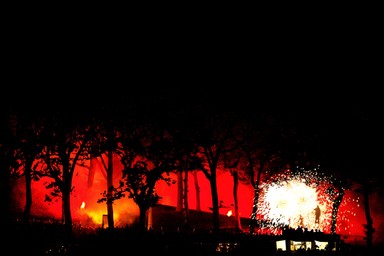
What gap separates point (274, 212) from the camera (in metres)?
46.9

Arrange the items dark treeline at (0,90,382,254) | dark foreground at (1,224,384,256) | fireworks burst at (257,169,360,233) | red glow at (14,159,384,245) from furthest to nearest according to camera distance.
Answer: red glow at (14,159,384,245) < fireworks burst at (257,169,360,233) < dark treeline at (0,90,382,254) < dark foreground at (1,224,384,256)

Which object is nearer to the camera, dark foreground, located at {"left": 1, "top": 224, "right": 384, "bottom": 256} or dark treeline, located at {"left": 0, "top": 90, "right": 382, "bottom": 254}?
dark foreground, located at {"left": 1, "top": 224, "right": 384, "bottom": 256}

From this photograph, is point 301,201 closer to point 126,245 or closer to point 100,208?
point 100,208

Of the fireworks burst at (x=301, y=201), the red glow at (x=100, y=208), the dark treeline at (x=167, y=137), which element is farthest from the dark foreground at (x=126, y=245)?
the red glow at (x=100, y=208)

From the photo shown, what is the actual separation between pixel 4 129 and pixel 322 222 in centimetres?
2942

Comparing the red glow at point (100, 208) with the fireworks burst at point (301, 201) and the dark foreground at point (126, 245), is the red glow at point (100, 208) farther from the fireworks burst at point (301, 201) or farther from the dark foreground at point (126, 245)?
the dark foreground at point (126, 245)

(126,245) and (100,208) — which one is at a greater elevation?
(100,208)

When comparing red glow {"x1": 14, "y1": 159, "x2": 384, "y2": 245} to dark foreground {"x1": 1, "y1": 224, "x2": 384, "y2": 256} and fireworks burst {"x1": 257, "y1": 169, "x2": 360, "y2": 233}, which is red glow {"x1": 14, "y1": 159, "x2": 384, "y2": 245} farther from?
dark foreground {"x1": 1, "y1": 224, "x2": 384, "y2": 256}

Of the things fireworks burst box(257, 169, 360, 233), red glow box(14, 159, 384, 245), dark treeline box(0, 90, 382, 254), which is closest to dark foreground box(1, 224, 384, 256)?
dark treeline box(0, 90, 382, 254)

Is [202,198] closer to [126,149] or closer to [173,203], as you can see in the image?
[173,203]

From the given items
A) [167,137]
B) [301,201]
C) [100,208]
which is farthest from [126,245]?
[100,208]

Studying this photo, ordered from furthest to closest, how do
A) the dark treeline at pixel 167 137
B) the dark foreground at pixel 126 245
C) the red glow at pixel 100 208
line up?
1. the red glow at pixel 100 208
2. the dark treeline at pixel 167 137
3. the dark foreground at pixel 126 245

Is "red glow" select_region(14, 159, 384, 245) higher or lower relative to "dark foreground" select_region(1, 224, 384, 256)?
higher

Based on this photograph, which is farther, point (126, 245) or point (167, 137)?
point (167, 137)
